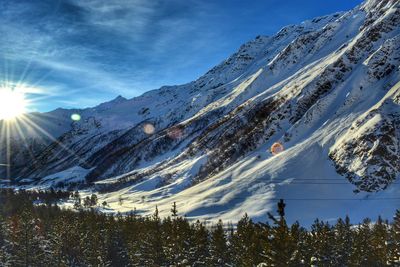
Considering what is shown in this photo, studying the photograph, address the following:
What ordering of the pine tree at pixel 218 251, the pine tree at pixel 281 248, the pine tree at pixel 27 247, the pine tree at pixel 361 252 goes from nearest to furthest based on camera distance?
the pine tree at pixel 281 248, the pine tree at pixel 361 252, the pine tree at pixel 218 251, the pine tree at pixel 27 247

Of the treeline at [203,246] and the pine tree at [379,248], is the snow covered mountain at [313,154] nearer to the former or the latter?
the treeline at [203,246]

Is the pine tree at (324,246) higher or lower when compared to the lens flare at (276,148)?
lower

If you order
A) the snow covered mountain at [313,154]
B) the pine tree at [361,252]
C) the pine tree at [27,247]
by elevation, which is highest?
the snow covered mountain at [313,154]

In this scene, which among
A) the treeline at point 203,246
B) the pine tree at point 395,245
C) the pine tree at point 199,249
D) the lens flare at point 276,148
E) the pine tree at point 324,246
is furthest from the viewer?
the lens flare at point 276,148

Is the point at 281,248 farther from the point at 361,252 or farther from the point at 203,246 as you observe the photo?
the point at 203,246

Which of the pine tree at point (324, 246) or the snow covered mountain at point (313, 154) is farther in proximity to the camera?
the snow covered mountain at point (313, 154)

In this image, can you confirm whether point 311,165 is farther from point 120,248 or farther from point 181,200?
point 120,248

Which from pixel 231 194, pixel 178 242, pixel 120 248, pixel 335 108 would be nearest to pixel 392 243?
pixel 178 242

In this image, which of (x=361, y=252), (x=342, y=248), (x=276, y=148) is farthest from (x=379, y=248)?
(x=276, y=148)

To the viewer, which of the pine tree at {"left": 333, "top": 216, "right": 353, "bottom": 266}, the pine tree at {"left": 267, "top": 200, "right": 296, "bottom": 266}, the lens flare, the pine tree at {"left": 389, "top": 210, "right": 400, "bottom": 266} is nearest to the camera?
the pine tree at {"left": 267, "top": 200, "right": 296, "bottom": 266}

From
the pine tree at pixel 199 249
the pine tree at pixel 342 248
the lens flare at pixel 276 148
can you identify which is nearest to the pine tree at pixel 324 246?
the pine tree at pixel 342 248

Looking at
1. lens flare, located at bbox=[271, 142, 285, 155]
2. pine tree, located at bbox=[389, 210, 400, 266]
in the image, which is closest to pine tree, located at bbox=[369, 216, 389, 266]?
pine tree, located at bbox=[389, 210, 400, 266]

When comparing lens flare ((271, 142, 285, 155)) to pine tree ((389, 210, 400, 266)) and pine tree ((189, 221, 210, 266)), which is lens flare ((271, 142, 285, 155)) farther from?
pine tree ((389, 210, 400, 266))

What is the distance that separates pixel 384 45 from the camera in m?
142
